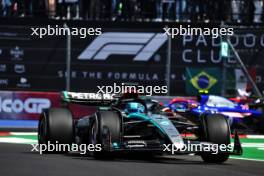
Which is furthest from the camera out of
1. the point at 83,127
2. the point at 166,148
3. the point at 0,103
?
the point at 0,103

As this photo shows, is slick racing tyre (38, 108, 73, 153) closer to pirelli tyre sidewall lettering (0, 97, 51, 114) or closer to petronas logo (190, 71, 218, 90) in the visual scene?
pirelli tyre sidewall lettering (0, 97, 51, 114)

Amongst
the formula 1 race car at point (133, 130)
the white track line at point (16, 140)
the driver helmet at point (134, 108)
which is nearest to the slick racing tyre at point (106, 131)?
the formula 1 race car at point (133, 130)

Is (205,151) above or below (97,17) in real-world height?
below

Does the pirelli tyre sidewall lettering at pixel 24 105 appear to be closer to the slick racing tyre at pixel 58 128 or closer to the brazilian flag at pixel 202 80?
the brazilian flag at pixel 202 80

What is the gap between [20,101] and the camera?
1984 cm

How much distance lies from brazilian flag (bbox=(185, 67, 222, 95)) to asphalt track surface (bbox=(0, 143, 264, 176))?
357 inches

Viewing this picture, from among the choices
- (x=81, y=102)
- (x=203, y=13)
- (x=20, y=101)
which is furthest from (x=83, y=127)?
(x=203, y=13)

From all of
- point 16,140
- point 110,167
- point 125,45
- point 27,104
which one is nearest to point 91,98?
point 110,167

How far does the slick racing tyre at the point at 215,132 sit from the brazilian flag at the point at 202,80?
9106 millimetres

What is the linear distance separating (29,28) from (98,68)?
2.05m

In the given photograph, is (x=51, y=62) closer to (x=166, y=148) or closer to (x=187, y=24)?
(x=187, y=24)

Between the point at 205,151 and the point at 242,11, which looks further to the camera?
the point at 242,11

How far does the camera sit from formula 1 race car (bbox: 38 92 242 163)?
411 inches

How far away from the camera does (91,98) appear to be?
12.3 m
